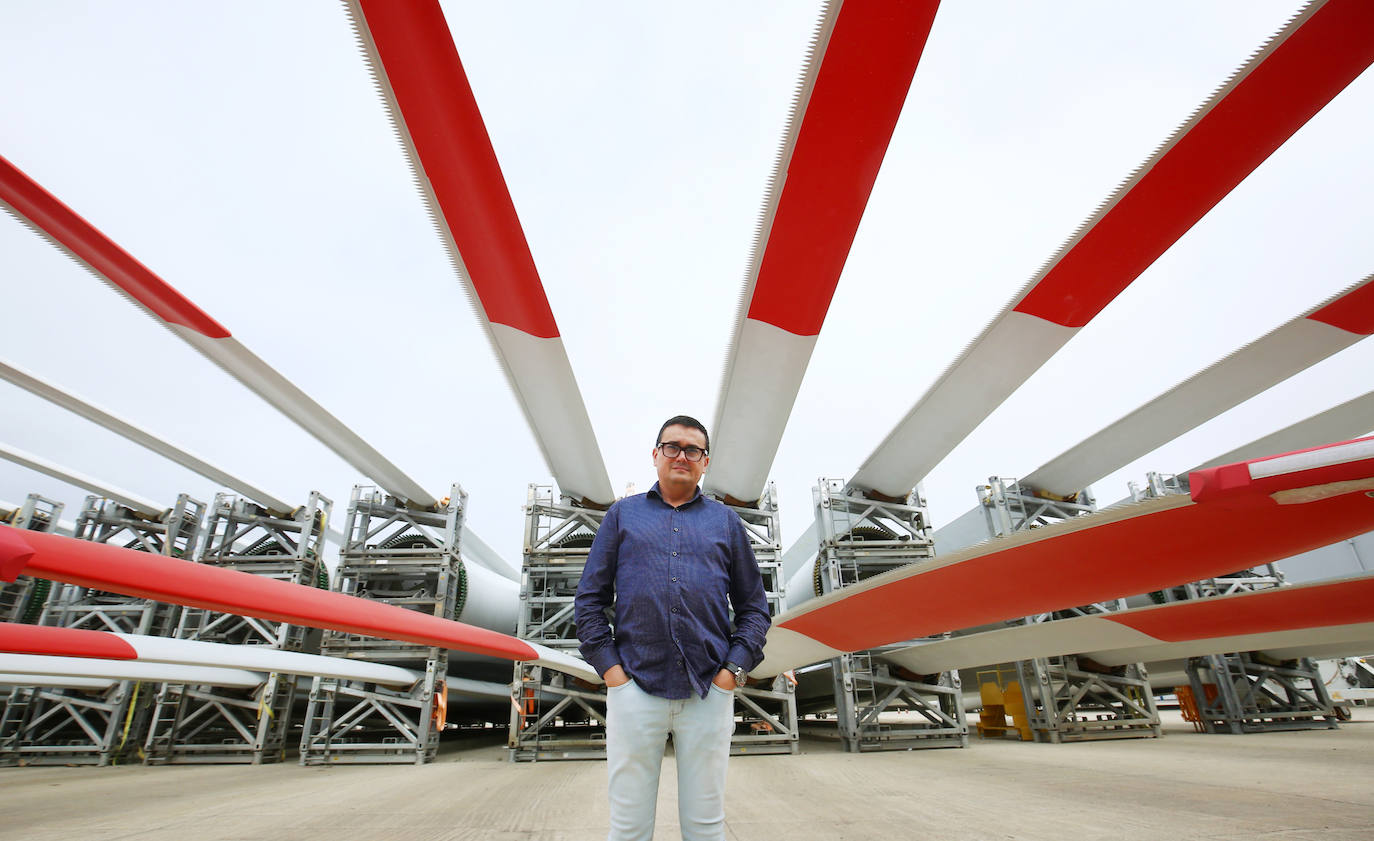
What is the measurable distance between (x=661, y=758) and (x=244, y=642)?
9.98m

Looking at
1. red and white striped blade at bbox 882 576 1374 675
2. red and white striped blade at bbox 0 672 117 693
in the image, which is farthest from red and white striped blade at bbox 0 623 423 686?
red and white striped blade at bbox 882 576 1374 675

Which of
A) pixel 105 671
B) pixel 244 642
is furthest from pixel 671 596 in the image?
pixel 244 642

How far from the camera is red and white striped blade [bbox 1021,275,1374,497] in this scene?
5.10 metres

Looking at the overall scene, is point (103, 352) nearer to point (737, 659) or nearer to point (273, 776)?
point (273, 776)

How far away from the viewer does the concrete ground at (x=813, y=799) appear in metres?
3.23

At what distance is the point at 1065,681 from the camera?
8898 mm

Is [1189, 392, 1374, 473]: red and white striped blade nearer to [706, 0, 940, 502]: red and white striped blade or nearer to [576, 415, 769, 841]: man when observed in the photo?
[706, 0, 940, 502]: red and white striped blade

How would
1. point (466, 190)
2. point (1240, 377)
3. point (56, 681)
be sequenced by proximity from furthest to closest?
1. point (56, 681)
2. point (1240, 377)
3. point (466, 190)

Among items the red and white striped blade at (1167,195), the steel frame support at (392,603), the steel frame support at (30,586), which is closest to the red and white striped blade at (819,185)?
the red and white striped blade at (1167,195)

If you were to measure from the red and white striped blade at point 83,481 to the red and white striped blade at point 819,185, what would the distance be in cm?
923

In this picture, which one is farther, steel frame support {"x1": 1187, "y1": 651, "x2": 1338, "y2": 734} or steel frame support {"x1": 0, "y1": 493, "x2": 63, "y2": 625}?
steel frame support {"x1": 1187, "y1": 651, "x2": 1338, "y2": 734}

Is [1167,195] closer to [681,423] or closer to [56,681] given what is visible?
[681,423]

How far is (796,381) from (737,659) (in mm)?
4548

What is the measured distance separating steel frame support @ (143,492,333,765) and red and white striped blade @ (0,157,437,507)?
2.67 m
